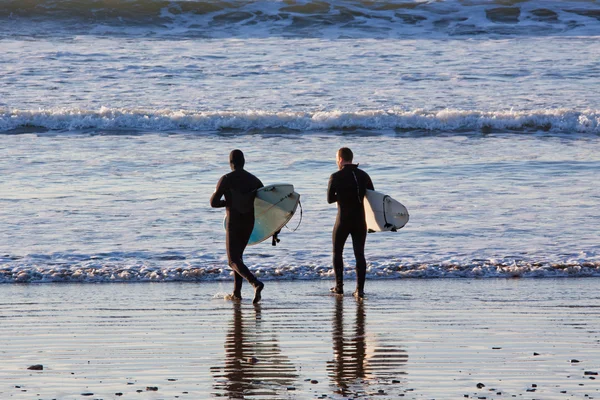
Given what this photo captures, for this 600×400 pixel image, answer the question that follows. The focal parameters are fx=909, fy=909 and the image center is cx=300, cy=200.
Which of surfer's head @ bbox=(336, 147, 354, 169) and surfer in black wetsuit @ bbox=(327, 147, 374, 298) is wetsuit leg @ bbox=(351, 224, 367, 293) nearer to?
surfer in black wetsuit @ bbox=(327, 147, 374, 298)

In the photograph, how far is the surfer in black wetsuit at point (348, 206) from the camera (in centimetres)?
1005

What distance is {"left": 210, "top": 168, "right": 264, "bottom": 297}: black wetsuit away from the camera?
378 inches

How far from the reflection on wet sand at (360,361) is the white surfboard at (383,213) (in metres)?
2.60

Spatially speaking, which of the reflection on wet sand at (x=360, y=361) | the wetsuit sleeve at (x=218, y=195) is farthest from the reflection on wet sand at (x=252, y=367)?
the wetsuit sleeve at (x=218, y=195)

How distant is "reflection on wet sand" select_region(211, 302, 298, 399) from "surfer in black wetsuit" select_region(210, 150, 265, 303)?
4.99 feet

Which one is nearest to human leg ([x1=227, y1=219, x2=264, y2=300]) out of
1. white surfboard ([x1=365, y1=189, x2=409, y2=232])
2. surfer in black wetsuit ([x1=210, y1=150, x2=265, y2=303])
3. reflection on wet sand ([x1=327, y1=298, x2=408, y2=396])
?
surfer in black wetsuit ([x1=210, y1=150, x2=265, y2=303])

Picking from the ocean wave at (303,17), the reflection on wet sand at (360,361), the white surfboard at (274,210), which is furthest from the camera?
the ocean wave at (303,17)

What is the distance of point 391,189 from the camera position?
16.6 metres

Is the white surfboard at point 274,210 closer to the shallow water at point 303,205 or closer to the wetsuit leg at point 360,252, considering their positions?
the wetsuit leg at point 360,252

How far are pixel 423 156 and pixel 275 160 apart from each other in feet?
11.1

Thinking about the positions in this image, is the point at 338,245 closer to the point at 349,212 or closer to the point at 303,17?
the point at 349,212

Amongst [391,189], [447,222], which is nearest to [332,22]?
[391,189]

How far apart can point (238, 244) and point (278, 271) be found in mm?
1641

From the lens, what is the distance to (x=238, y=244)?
9.77m
